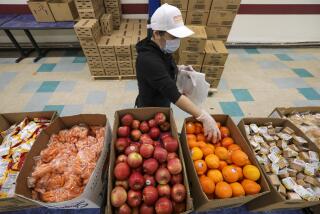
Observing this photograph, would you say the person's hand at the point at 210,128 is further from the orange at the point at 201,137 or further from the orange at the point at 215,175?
the orange at the point at 215,175

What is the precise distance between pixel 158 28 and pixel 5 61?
4013 mm

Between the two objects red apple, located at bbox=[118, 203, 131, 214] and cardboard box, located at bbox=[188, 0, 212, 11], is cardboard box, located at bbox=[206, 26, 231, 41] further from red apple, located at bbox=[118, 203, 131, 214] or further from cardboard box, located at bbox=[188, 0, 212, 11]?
red apple, located at bbox=[118, 203, 131, 214]

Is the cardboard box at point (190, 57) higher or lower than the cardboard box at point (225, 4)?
lower

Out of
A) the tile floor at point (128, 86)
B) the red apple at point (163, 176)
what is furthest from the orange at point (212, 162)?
the tile floor at point (128, 86)

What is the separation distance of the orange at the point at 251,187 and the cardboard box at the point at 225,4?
2475 mm

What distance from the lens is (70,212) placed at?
102 centimetres

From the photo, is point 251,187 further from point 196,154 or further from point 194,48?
point 194,48

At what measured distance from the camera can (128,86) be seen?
9.83ft

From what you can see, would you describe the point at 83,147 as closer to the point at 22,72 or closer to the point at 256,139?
the point at 256,139

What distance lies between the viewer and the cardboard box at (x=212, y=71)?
2.60 metres

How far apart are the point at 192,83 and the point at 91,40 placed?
1.97 meters

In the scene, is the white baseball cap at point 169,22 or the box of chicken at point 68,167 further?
the white baseball cap at point 169,22

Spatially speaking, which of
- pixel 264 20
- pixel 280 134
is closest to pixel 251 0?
pixel 264 20

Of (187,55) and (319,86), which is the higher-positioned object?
(187,55)
